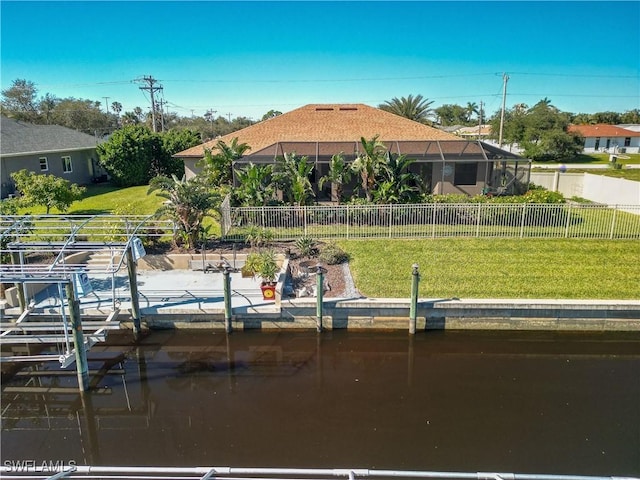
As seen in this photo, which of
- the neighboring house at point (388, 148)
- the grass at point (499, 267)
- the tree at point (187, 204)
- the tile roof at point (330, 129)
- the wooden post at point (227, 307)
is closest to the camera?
the wooden post at point (227, 307)

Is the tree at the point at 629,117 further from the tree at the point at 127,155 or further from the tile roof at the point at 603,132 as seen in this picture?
the tree at the point at 127,155

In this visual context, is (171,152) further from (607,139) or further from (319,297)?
(607,139)

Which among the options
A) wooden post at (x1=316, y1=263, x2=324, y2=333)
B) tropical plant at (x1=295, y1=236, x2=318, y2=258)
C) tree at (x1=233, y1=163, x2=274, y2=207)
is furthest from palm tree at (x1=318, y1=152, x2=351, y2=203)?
wooden post at (x1=316, y1=263, x2=324, y2=333)

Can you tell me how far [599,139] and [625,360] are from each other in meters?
59.7

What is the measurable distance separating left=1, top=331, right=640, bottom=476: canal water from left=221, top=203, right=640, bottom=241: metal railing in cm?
589

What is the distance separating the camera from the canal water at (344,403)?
23.0 feet

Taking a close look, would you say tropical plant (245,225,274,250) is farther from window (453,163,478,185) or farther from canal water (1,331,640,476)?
window (453,163,478,185)

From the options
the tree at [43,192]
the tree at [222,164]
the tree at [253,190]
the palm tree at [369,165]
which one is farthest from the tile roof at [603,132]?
the tree at [43,192]

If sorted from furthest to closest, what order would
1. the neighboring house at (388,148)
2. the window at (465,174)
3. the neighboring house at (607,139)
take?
the neighboring house at (607,139) < the window at (465,174) < the neighboring house at (388,148)

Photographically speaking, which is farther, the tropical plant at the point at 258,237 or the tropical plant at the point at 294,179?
the tropical plant at the point at 294,179

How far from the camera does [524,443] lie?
23.7 ft

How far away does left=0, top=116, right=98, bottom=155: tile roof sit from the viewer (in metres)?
26.3

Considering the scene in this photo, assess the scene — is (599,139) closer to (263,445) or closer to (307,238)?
(307,238)

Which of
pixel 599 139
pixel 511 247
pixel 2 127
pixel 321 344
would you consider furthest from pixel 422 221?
pixel 599 139
